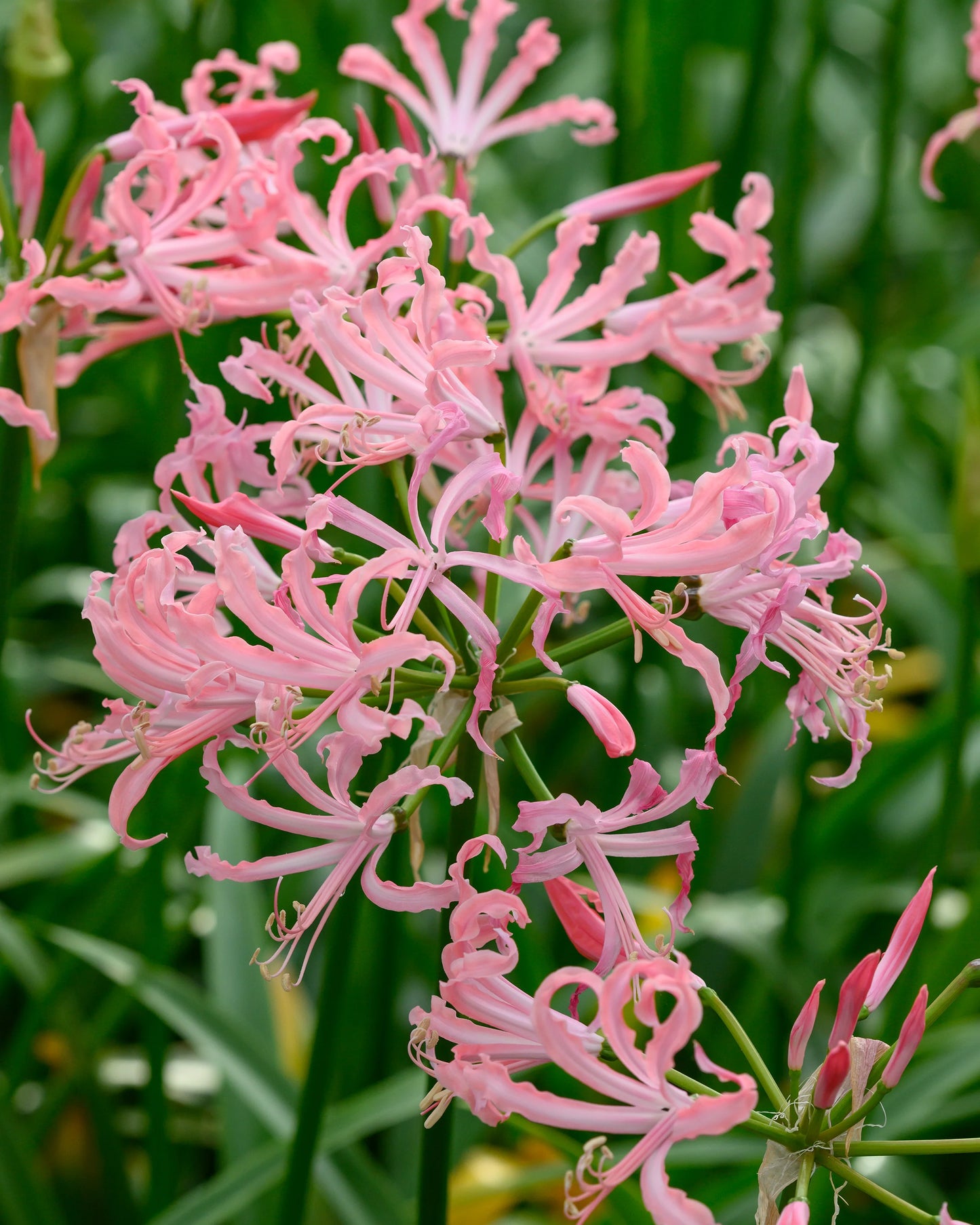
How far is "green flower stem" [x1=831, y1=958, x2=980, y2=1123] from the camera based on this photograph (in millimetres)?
733

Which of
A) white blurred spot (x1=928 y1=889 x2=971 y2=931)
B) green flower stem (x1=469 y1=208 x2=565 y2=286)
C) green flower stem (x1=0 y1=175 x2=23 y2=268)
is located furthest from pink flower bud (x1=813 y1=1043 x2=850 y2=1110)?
white blurred spot (x1=928 y1=889 x2=971 y2=931)

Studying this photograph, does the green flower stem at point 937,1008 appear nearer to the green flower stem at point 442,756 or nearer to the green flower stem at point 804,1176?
the green flower stem at point 804,1176

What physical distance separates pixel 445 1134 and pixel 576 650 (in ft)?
1.07

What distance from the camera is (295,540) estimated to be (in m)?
0.80

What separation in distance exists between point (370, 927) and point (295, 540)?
0.99 m

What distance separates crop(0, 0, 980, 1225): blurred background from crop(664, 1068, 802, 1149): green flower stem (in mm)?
287

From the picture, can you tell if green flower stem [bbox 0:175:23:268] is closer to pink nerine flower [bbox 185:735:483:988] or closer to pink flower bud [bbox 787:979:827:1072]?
pink nerine flower [bbox 185:735:483:988]

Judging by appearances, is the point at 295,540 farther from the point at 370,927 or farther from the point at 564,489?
the point at 370,927

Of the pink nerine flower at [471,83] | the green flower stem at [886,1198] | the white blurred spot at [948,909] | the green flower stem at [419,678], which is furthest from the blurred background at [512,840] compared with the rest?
the green flower stem at [886,1198]

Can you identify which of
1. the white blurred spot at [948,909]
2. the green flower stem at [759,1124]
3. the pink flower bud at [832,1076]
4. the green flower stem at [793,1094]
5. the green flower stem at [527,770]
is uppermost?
the green flower stem at [527,770]

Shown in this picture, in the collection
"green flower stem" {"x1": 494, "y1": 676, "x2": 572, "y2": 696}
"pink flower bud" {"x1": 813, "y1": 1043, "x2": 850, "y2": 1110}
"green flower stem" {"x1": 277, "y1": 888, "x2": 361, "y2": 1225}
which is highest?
"green flower stem" {"x1": 494, "y1": 676, "x2": 572, "y2": 696}

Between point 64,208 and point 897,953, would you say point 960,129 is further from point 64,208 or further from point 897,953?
point 897,953

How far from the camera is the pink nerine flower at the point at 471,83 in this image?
1244 mm

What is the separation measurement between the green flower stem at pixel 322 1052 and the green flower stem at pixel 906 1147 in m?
0.37
